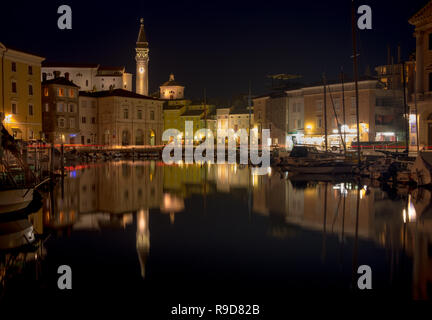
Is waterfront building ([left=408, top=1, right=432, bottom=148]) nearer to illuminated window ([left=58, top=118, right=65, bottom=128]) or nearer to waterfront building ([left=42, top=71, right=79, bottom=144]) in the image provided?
waterfront building ([left=42, top=71, right=79, bottom=144])

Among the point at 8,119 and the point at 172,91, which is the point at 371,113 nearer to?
the point at 8,119

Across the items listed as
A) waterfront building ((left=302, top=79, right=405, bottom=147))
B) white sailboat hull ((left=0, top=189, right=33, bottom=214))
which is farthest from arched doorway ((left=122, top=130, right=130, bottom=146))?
white sailboat hull ((left=0, top=189, right=33, bottom=214))

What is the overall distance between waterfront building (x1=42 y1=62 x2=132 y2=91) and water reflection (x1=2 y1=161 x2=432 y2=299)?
66043 millimetres

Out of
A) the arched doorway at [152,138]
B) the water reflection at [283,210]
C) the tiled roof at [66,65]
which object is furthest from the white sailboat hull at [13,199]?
the tiled roof at [66,65]

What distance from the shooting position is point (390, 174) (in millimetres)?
28000

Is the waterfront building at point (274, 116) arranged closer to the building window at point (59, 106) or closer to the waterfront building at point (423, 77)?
the building window at point (59, 106)

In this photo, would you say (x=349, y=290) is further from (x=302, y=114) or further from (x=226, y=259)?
(x=302, y=114)

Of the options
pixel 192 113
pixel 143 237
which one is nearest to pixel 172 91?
pixel 192 113

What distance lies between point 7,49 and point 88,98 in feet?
88.3

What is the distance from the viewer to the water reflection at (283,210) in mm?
11719

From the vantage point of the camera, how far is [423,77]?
3197 cm

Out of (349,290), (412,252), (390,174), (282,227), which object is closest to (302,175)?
(390,174)

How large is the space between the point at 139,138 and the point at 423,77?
181ft

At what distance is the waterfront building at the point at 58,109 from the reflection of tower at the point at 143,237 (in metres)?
49.7
